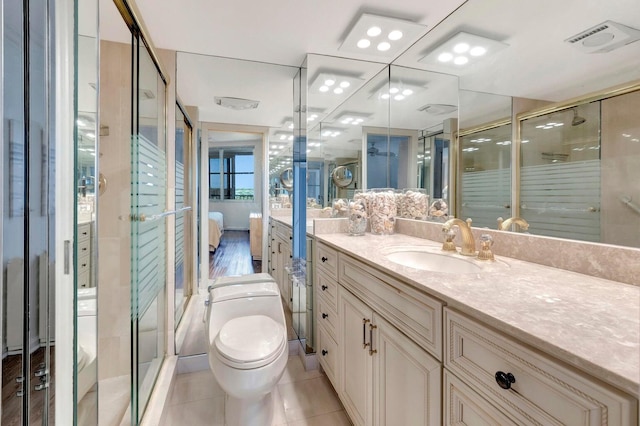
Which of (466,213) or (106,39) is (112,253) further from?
(466,213)

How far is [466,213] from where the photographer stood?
162 cm

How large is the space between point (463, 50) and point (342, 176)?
1.11 meters

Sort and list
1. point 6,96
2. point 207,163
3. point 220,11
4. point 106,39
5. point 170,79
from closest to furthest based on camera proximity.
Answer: point 6,96 → point 106,39 → point 220,11 → point 170,79 → point 207,163

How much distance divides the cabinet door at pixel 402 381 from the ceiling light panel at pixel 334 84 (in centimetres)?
169

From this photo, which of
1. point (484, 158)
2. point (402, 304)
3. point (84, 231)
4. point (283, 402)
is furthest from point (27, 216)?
point (484, 158)

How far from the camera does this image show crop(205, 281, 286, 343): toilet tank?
5.49 ft

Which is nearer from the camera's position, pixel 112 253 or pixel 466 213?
pixel 112 253

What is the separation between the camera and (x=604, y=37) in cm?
101

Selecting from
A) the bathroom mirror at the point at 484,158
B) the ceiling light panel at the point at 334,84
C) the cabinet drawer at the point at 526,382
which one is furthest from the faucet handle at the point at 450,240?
the ceiling light panel at the point at 334,84

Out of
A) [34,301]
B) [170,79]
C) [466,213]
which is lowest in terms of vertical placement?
[34,301]

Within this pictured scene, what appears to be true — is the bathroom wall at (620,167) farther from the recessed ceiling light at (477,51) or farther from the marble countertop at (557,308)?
the recessed ceiling light at (477,51)

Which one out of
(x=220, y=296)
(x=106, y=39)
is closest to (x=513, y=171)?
(x=220, y=296)

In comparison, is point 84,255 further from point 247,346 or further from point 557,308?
point 557,308

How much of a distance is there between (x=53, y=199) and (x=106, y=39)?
37.5 inches
